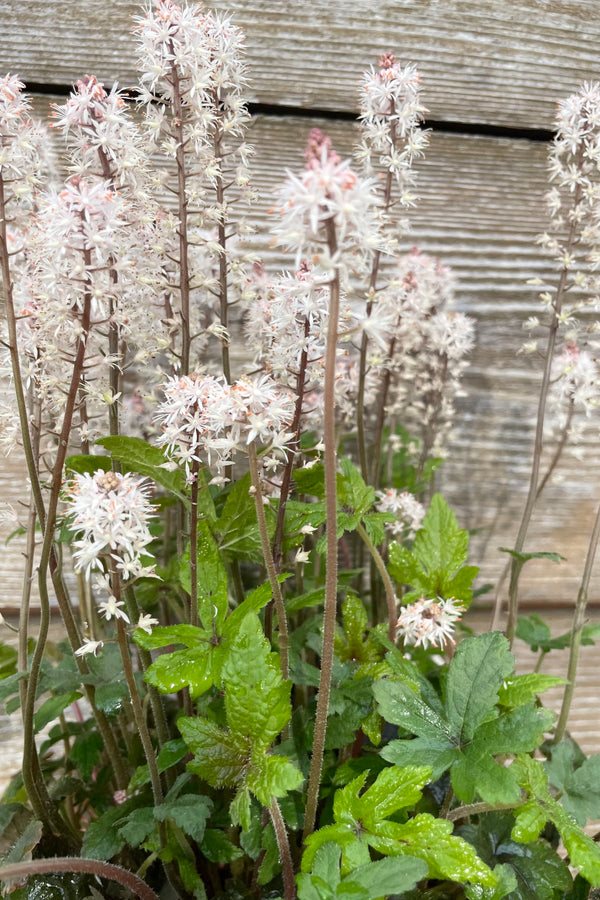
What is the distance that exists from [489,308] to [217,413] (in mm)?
697

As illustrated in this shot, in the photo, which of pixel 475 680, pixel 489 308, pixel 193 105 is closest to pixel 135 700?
pixel 475 680

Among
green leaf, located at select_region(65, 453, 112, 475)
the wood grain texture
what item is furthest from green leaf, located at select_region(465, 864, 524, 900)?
the wood grain texture

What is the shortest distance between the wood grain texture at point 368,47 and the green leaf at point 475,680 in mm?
783

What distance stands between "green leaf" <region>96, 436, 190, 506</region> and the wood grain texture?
2.10ft

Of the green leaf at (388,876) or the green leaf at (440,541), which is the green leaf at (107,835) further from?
the green leaf at (440,541)

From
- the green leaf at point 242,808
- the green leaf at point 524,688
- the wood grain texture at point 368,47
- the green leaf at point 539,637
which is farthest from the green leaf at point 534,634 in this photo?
the wood grain texture at point 368,47

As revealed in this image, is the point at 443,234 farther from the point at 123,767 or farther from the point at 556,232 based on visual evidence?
the point at 123,767

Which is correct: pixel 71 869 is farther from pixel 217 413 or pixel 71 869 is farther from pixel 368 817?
pixel 217 413

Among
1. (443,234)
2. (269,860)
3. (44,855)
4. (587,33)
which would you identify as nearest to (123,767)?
(44,855)

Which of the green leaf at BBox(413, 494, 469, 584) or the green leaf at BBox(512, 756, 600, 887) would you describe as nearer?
the green leaf at BBox(512, 756, 600, 887)

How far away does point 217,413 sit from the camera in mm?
439

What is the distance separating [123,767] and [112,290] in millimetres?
489

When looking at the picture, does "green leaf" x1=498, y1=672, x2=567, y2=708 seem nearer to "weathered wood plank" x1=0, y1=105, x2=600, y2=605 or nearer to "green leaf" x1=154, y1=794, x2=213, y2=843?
"green leaf" x1=154, y1=794, x2=213, y2=843

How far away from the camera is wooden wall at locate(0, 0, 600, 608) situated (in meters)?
0.88
